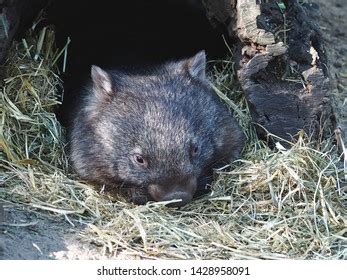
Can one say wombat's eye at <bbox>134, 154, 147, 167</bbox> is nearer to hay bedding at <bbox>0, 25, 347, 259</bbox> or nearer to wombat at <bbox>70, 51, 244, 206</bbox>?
wombat at <bbox>70, 51, 244, 206</bbox>

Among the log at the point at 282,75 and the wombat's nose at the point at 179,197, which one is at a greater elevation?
the log at the point at 282,75

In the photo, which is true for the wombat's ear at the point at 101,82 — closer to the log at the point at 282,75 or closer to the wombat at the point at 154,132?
the wombat at the point at 154,132

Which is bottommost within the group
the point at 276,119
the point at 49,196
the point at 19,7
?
the point at 49,196

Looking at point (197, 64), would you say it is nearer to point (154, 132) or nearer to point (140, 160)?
point (154, 132)

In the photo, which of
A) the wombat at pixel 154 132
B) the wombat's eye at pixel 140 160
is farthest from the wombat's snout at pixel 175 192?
the wombat's eye at pixel 140 160

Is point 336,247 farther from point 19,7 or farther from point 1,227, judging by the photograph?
point 19,7

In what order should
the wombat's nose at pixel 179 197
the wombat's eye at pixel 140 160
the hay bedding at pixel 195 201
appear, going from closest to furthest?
1. the hay bedding at pixel 195 201
2. the wombat's nose at pixel 179 197
3. the wombat's eye at pixel 140 160
